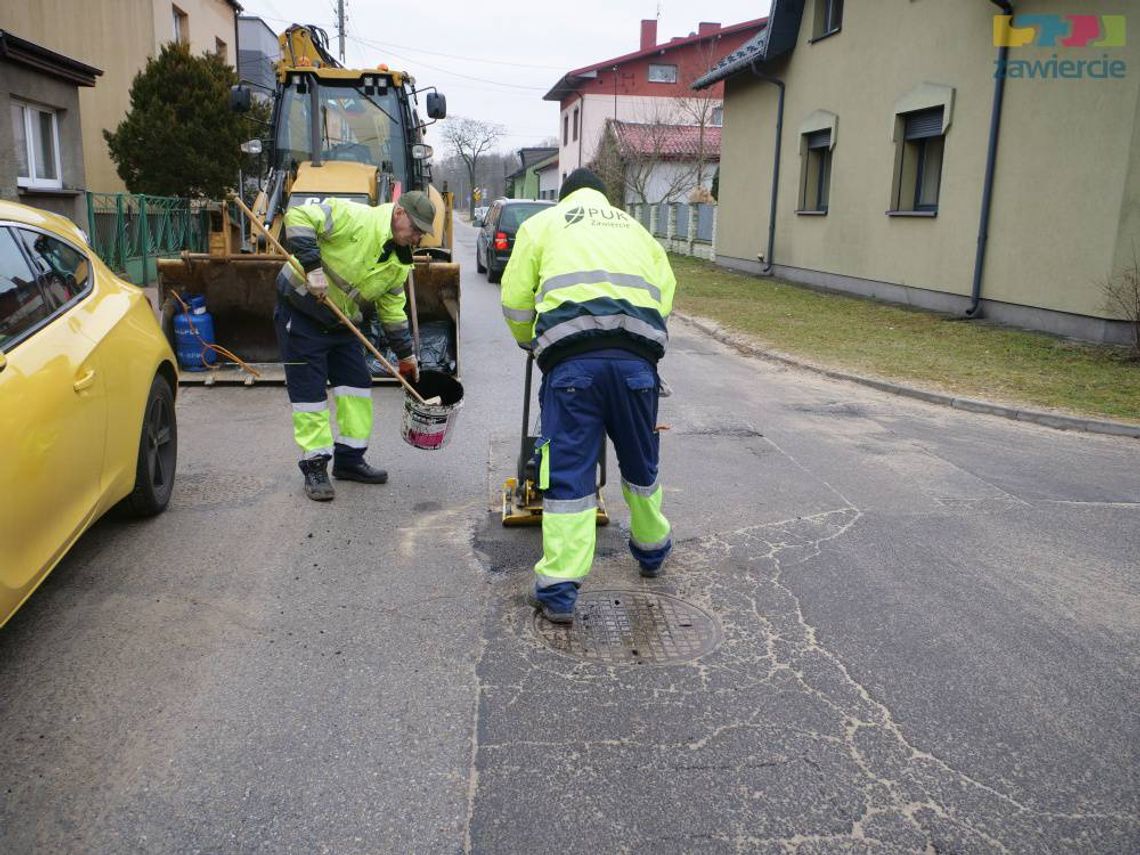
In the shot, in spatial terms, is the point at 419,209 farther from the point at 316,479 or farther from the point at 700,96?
the point at 700,96

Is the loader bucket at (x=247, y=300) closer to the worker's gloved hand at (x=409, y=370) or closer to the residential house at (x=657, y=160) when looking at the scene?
the worker's gloved hand at (x=409, y=370)

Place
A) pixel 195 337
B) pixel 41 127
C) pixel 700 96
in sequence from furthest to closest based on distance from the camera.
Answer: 1. pixel 700 96
2. pixel 41 127
3. pixel 195 337

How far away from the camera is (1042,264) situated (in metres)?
11.9

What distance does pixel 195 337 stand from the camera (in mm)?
8695

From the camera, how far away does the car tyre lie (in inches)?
191

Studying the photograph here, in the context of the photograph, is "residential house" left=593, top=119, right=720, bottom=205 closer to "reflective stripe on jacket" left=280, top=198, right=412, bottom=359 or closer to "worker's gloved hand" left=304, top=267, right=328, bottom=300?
"reflective stripe on jacket" left=280, top=198, right=412, bottom=359

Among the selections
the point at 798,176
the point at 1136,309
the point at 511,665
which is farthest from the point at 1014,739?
the point at 798,176

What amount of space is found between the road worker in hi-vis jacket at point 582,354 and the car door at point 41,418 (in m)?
1.80

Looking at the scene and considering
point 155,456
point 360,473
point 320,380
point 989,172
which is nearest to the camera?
point 155,456

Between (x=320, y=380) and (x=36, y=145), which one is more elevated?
(x=36, y=145)

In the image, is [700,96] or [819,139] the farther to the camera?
[700,96]

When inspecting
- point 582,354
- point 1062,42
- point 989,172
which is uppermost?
point 1062,42

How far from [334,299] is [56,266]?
169cm

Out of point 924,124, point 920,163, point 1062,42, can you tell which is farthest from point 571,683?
point 920,163
